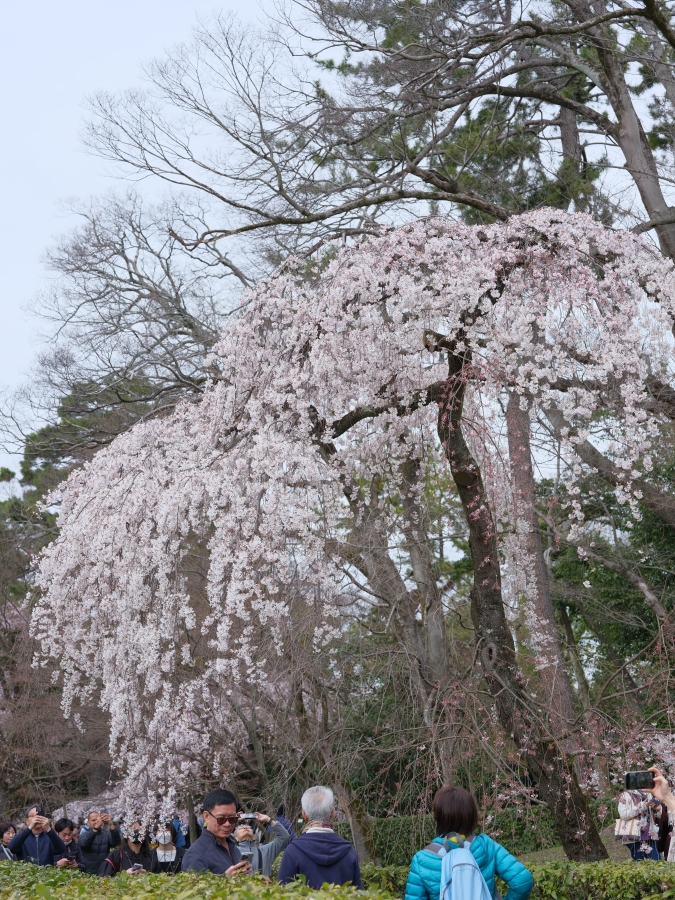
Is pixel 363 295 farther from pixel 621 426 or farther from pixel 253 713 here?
pixel 253 713

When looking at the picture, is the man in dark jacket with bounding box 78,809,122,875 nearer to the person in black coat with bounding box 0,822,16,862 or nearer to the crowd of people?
the person in black coat with bounding box 0,822,16,862

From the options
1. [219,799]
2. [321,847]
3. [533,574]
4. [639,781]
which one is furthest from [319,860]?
[533,574]

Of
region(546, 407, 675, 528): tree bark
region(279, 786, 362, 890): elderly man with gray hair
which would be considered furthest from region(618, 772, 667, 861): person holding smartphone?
region(546, 407, 675, 528): tree bark

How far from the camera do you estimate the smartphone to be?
11.0ft

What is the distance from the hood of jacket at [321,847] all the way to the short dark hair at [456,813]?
464 millimetres

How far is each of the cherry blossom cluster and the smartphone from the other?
73.8 inches

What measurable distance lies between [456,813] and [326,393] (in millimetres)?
3255

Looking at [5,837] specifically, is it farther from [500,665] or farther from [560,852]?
[560,852]

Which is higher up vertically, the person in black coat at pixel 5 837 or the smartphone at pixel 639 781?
the smartphone at pixel 639 781

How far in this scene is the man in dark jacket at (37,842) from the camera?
5.36 meters

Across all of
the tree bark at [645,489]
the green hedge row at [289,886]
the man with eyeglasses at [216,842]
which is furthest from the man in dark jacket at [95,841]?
the tree bark at [645,489]

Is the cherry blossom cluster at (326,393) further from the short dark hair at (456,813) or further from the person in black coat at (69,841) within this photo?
the short dark hair at (456,813)

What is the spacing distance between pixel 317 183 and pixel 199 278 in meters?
3.94

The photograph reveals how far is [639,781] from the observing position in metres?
3.38
